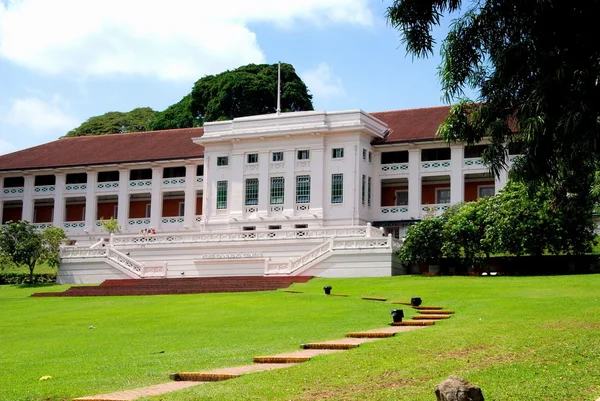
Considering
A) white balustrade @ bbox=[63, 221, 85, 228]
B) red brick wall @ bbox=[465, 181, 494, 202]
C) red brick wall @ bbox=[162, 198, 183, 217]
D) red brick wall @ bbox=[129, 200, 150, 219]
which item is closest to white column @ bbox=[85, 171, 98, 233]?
white balustrade @ bbox=[63, 221, 85, 228]

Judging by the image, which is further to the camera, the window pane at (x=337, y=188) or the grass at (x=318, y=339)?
the window pane at (x=337, y=188)

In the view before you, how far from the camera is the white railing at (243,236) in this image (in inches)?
1736

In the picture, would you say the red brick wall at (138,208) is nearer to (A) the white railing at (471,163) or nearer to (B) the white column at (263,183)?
(B) the white column at (263,183)

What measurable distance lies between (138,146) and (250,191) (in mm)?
11453

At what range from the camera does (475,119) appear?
15141 mm

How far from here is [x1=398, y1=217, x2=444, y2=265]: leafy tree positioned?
3947 cm

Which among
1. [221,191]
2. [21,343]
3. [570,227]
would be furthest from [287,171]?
[21,343]

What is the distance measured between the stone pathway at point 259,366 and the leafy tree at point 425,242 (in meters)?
22.3

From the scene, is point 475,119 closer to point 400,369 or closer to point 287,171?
point 400,369

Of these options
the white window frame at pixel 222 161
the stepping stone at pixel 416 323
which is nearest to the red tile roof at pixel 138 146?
the white window frame at pixel 222 161

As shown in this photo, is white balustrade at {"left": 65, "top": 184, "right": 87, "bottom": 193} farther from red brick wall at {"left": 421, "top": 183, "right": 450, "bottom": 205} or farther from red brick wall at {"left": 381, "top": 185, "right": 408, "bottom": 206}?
red brick wall at {"left": 421, "top": 183, "right": 450, "bottom": 205}

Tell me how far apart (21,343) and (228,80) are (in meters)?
52.9

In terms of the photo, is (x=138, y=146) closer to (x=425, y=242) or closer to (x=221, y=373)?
(x=425, y=242)

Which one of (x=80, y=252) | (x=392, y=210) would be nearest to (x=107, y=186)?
(x=80, y=252)
